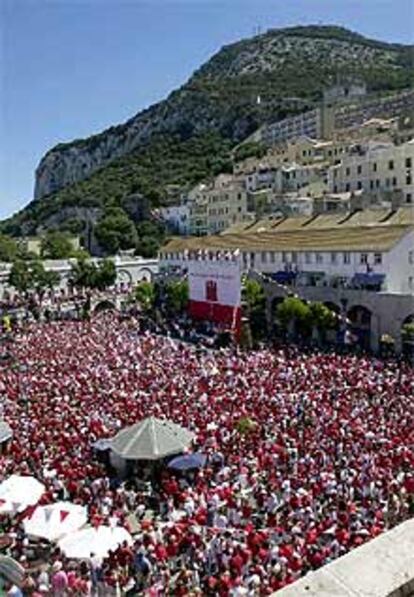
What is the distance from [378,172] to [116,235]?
36.4m

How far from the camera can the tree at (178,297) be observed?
47.2m

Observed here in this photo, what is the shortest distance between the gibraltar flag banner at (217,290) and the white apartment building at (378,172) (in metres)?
23.9

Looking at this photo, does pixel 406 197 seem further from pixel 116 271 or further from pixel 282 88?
pixel 282 88

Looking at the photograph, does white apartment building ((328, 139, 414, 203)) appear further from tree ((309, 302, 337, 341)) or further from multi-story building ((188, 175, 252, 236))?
tree ((309, 302, 337, 341))

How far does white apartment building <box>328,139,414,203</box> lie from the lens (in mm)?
63156

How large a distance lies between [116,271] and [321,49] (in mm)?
142004

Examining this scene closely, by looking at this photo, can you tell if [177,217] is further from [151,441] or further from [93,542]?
[93,542]

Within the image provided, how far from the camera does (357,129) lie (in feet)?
328

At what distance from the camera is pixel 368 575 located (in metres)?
3.16

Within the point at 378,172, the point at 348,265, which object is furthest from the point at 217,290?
the point at 378,172

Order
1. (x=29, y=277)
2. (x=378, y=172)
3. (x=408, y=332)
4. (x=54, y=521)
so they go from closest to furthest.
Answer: (x=54, y=521), (x=408, y=332), (x=29, y=277), (x=378, y=172)

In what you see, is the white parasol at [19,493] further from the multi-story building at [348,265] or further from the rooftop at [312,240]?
the rooftop at [312,240]

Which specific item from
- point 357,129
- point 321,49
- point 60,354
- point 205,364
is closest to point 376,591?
point 205,364

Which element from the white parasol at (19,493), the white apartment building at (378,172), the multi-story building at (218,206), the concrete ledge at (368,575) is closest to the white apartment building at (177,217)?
the multi-story building at (218,206)
